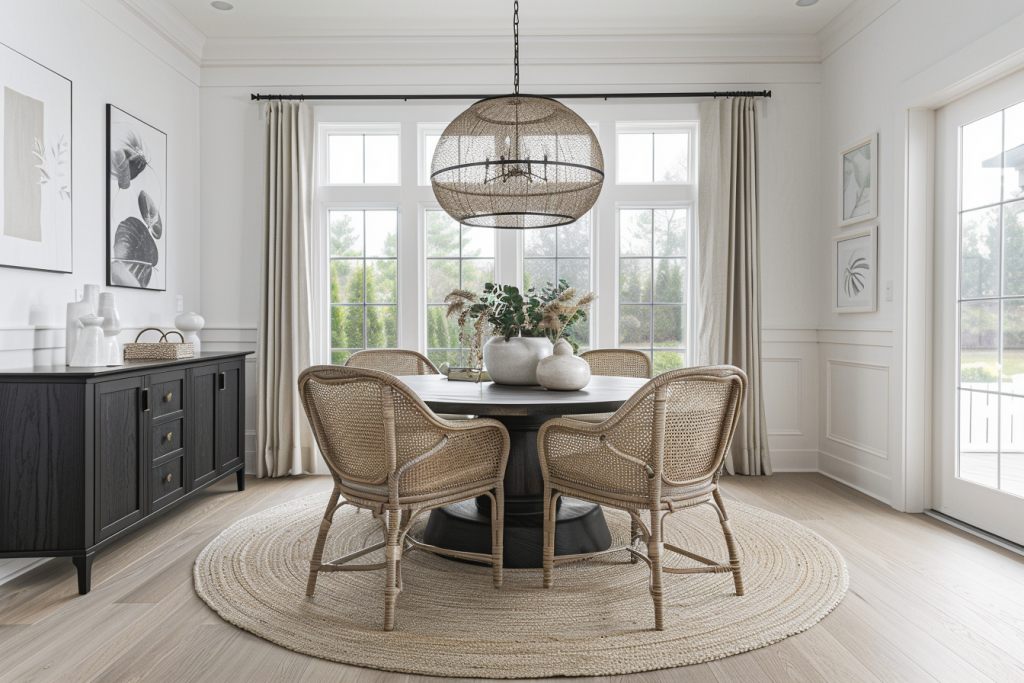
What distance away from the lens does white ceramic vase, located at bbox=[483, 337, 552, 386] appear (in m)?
2.68

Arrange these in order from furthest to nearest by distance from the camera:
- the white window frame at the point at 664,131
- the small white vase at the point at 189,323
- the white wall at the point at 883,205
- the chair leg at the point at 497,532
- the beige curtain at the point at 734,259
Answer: the white window frame at the point at 664,131 → the beige curtain at the point at 734,259 → the small white vase at the point at 189,323 → the white wall at the point at 883,205 → the chair leg at the point at 497,532

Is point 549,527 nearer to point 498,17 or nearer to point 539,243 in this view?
point 539,243

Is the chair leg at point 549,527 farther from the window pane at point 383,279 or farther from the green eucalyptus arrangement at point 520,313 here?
the window pane at point 383,279

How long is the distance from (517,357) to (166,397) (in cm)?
171

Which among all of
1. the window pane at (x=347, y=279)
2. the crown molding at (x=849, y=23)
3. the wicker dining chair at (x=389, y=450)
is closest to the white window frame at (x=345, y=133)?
the window pane at (x=347, y=279)

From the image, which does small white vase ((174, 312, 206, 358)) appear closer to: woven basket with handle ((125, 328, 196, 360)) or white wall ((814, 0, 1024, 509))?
woven basket with handle ((125, 328, 196, 360))

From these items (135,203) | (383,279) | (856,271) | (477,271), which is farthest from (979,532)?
(135,203)

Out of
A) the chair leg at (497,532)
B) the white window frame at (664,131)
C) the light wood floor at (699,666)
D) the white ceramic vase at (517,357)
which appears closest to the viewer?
the light wood floor at (699,666)

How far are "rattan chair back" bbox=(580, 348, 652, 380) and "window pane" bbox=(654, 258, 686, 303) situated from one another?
3.52 ft

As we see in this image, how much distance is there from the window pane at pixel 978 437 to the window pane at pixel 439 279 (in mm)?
3130

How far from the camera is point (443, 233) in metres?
4.51

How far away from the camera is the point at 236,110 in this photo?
4.38 metres

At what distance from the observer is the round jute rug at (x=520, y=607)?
6.13ft

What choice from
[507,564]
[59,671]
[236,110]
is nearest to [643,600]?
[507,564]
